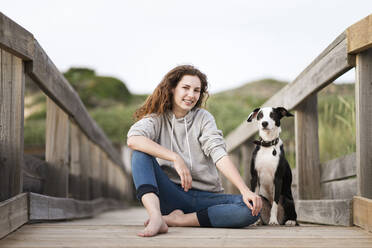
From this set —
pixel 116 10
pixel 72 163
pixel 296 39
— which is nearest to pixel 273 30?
pixel 296 39

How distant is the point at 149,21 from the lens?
8109 millimetres

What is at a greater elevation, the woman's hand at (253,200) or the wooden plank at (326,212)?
the woman's hand at (253,200)

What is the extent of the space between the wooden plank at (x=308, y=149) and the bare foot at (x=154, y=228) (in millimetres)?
1653

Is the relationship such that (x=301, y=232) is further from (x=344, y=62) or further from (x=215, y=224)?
(x=344, y=62)

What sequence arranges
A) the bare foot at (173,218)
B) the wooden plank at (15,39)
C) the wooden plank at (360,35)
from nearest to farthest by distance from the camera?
the wooden plank at (15,39)
the wooden plank at (360,35)
the bare foot at (173,218)

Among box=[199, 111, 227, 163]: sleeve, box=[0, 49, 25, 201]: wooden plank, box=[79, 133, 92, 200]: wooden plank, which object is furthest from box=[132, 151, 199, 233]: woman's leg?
box=[79, 133, 92, 200]: wooden plank

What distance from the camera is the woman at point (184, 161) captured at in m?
2.44

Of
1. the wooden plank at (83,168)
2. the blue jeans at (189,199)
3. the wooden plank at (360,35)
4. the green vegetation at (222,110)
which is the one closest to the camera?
the wooden plank at (360,35)

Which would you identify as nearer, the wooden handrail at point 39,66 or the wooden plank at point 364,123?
the wooden handrail at point 39,66

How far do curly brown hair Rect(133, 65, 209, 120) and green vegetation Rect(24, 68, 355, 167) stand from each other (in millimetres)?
1239

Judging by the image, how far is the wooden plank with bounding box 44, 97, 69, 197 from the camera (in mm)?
3414

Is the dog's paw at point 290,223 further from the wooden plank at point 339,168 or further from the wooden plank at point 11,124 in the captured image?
the wooden plank at point 11,124

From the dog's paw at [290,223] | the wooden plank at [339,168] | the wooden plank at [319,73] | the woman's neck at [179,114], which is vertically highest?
the wooden plank at [319,73]

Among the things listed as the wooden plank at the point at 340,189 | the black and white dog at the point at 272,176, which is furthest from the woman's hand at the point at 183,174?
the wooden plank at the point at 340,189
